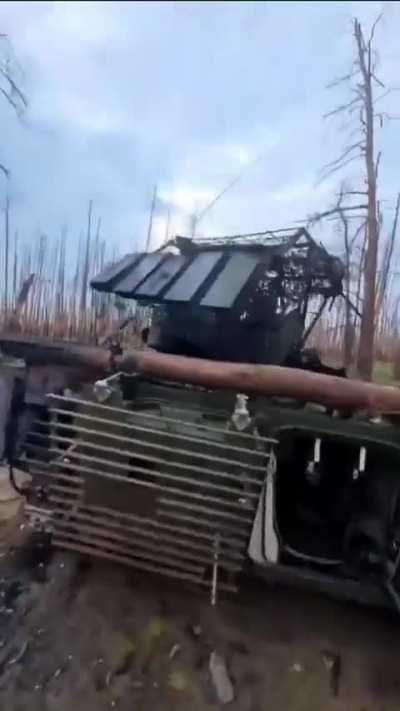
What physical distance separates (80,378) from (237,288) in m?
0.68

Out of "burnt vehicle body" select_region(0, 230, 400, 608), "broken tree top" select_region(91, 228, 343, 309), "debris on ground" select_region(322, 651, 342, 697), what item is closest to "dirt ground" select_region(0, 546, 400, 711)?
"debris on ground" select_region(322, 651, 342, 697)

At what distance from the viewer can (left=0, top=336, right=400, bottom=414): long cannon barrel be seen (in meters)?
2.28

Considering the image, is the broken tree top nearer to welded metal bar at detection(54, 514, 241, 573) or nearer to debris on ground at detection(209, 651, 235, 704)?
welded metal bar at detection(54, 514, 241, 573)

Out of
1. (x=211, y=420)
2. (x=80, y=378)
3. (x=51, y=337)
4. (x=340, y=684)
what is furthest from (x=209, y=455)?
(x=51, y=337)

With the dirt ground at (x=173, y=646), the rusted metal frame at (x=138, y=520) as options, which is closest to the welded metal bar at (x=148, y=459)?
the rusted metal frame at (x=138, y=520)

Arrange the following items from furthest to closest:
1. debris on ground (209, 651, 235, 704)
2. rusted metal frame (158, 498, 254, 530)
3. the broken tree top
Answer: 1. the broken tree top
2. debris on ground (209, 651, 235, 704)
3. rusted metal frame (158, 498, 254, 530)

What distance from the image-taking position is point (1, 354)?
2830 mm

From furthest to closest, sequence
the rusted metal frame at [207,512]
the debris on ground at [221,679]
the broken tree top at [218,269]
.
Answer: the broken tree top at [218,269], the debris on ground at [221,679], the rusted metal frame at [207,512]

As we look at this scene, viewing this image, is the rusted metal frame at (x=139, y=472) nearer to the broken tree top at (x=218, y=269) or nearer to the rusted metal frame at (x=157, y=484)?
the rusted metal frame at (x=157, y=484)

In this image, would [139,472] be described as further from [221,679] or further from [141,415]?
[221,679]

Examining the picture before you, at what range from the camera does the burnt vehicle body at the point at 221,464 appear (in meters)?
2.26

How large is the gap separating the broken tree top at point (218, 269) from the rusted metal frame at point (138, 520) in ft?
2.98

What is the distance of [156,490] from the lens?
2.28m

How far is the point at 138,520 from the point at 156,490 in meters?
0.11
